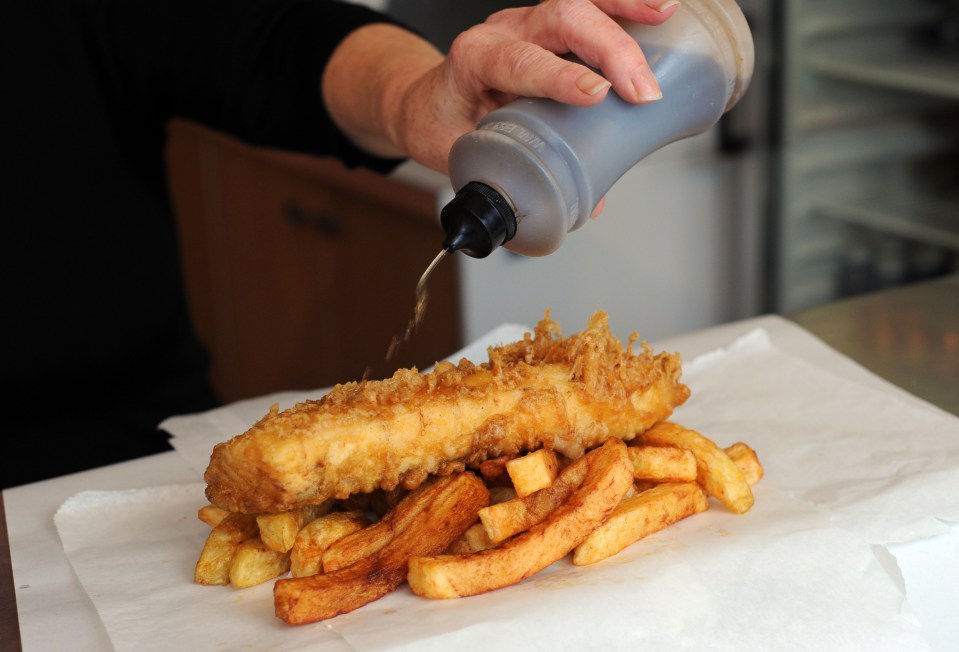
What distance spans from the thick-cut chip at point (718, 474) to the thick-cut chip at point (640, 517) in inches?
0.7

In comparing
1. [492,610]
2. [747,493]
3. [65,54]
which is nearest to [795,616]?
[747,493]

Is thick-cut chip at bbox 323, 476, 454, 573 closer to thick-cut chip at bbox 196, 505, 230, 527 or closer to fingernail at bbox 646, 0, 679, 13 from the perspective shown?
thick-cut chip at bbox 196, 505, 230, 527

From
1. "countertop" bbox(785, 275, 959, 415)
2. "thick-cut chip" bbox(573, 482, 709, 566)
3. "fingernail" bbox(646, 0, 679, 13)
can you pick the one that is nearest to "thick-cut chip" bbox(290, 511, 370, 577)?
"thick-cut chip" bbox(573, 482, 709, 566)

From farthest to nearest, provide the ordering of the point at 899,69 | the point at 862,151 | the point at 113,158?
the point at 862,151 < the point at 899,69 < the point at 113,158

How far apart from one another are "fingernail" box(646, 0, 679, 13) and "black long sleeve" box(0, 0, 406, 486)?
0.85 m

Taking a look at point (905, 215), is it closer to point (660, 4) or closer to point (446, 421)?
point (660, 4)

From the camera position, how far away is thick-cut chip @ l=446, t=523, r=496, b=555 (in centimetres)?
119

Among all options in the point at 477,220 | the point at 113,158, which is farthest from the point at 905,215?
the point at 477,220

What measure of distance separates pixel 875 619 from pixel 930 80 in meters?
2.80

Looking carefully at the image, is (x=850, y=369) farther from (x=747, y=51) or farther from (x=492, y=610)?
(x=492, y=610)

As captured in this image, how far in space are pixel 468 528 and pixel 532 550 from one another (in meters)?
0.09

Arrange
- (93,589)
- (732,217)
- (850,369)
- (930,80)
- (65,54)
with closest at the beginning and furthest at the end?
(93,589)
(850,369)
(65,54)
(930,80)
(732,217)

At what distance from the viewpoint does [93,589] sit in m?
1.23

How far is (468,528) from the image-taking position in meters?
1.21
